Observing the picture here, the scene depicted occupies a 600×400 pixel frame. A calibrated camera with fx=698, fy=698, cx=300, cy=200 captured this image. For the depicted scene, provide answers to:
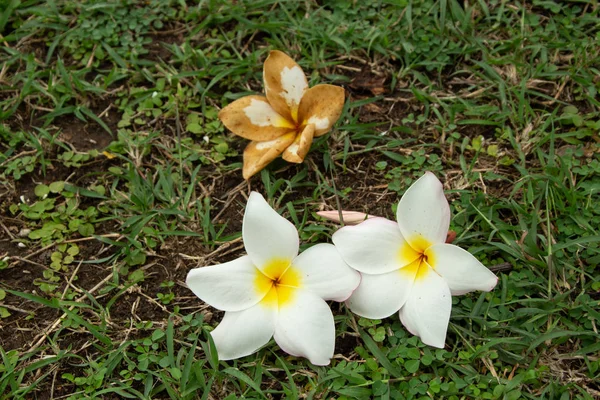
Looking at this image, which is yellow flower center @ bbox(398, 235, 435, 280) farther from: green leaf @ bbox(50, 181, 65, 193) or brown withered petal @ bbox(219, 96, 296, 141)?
green leaf @ bbox(50, 181, 65, 193)

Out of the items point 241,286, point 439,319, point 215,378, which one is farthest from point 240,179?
point 439,319

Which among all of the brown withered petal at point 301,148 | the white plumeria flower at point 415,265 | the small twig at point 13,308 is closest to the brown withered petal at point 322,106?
the brown withered petal at point 301,148

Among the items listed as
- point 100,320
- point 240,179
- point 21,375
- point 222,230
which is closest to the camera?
point 21,375

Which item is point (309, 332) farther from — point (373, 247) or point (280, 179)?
point (280, 179)

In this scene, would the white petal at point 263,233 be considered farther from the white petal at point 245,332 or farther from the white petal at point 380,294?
the white petal at point 380,294

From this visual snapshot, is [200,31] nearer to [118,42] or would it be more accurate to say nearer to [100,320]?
[118,42]

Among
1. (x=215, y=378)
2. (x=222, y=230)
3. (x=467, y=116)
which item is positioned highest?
(x=467, y=116)
